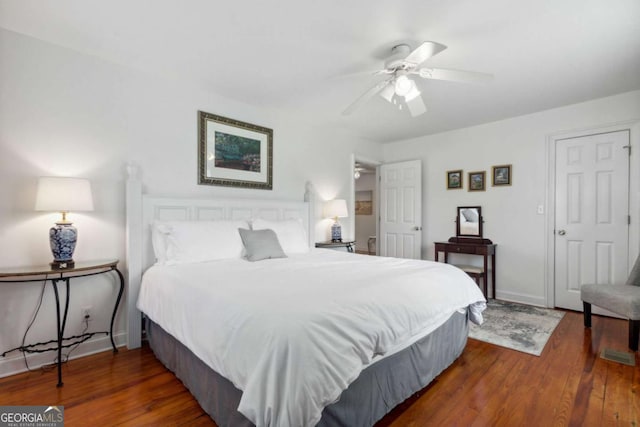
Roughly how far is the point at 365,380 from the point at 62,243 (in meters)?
2.23

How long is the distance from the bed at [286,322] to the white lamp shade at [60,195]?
40 centimetres

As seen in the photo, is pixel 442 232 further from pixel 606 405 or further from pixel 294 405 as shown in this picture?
pixel 294 405

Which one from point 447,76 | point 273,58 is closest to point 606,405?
point 447,76

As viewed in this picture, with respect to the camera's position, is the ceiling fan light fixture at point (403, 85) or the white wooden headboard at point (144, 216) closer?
the ceiling fan light fixture at point (403, 85)

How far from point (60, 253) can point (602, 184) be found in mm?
5192

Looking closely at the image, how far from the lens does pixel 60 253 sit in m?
2.15

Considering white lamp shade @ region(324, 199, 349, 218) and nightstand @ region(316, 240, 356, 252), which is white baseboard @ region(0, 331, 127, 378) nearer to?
nightstand @ region(316, 240, 356, 252)

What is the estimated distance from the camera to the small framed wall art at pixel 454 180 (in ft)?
14.7

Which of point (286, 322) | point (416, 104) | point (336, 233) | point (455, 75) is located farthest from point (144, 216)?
point (455, 75)

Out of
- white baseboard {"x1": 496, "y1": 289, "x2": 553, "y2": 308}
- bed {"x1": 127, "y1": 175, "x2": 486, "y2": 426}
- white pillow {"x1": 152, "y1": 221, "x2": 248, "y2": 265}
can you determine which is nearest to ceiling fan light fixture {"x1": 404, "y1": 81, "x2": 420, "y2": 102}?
bed {"x1": 127, "y1": 175, "x2": 486, "y2": 426}

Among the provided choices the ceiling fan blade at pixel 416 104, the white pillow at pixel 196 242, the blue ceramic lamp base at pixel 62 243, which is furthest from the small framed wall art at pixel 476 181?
the blue ceramic lamp base at pixel 62 243

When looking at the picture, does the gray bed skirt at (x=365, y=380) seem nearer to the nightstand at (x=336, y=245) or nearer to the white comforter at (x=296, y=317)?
the white comforter at (x=296, y=317)

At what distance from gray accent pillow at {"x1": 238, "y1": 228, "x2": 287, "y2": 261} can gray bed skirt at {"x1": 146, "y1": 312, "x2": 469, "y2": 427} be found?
0.89m

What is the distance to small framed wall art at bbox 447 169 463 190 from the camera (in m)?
4.48
